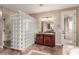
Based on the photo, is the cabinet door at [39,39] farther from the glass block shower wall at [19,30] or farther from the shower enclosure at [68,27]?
the shower enclosure at [68,27]

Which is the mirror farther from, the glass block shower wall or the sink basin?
the sink basin

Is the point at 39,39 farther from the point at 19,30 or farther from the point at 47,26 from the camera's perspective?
the point at 19,30

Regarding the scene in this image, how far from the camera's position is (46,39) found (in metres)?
1.81

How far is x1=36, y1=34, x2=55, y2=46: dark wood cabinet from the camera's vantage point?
1.78 meters

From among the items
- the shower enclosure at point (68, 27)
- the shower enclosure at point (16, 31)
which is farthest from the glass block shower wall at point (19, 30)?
the shower enclosure at point (68, 27)

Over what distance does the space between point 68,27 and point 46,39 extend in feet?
1.47

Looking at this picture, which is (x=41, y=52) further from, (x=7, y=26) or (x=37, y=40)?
(x=7, y=26)

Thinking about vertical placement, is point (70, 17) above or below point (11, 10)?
below

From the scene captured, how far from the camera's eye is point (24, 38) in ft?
5.74

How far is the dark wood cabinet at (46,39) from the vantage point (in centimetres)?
178

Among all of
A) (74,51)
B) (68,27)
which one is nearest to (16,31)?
(68,27)

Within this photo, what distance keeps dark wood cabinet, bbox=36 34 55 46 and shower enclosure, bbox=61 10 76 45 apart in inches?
6.9

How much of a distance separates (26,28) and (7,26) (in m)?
0.32
